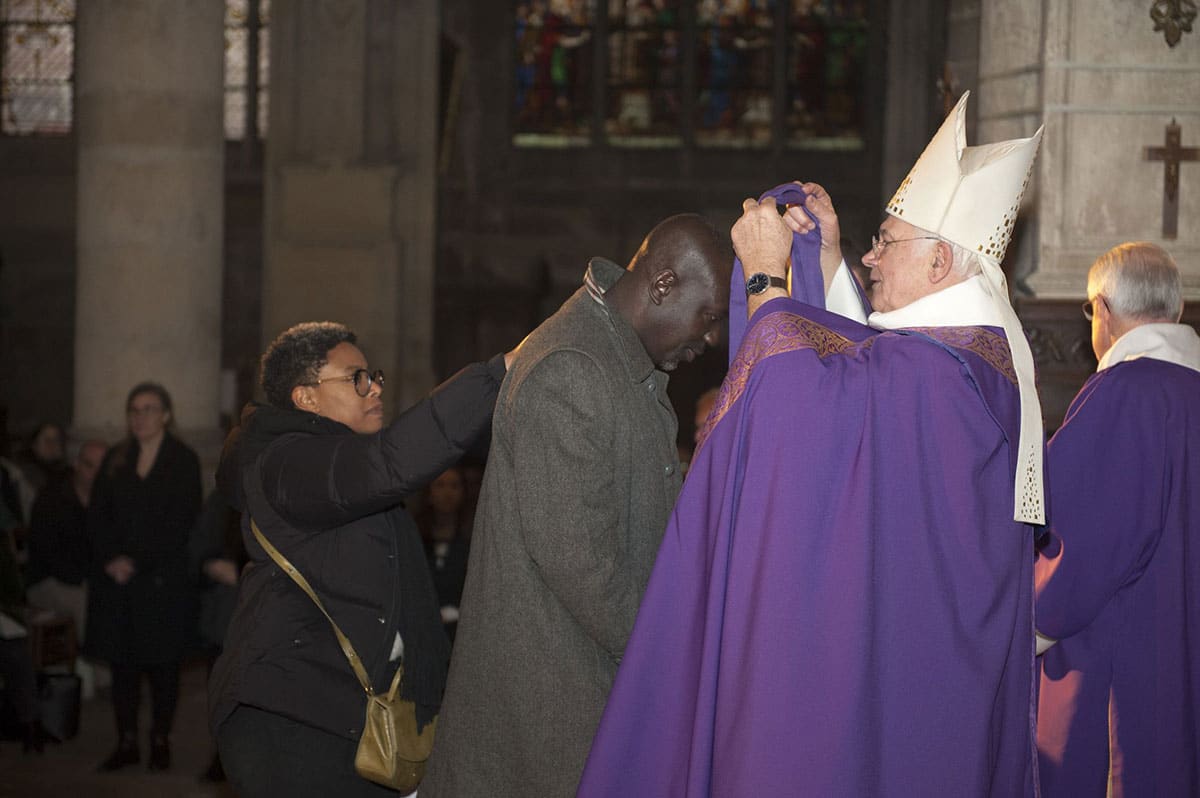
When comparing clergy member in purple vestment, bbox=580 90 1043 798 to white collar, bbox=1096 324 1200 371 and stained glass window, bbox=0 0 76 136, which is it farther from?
stained glass window, bbox=0 0 76 136

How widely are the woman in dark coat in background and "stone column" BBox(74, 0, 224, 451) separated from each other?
50.8 inches

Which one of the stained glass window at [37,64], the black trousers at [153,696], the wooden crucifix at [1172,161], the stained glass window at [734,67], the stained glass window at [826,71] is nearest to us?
the wooden crucifix at [1172,161]

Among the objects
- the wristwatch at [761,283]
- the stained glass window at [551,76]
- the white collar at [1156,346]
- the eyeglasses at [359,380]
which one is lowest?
the eyeglasses at [359,380]

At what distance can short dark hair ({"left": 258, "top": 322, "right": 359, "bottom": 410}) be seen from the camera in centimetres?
360

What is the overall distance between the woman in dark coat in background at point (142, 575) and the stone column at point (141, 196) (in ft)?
4.23

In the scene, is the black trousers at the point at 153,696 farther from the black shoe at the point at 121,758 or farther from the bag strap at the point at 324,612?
the bag strap at the point at 324,612

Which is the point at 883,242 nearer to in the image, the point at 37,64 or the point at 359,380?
the point at 359,380

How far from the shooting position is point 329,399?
3.60 metres

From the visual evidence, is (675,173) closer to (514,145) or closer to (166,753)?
(514,145)

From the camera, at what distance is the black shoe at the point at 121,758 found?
6469mm

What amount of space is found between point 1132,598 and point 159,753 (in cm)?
440

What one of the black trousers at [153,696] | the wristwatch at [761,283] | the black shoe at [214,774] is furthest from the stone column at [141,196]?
the wristwatch at [761,283]

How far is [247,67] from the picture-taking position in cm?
1675

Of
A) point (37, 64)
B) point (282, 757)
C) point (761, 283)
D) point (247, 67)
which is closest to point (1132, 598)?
point (761, 283)
